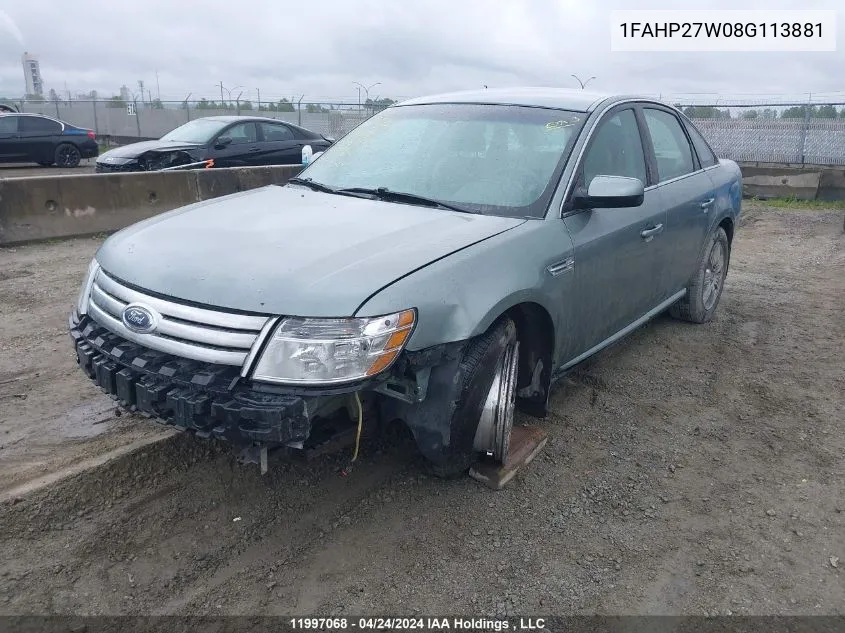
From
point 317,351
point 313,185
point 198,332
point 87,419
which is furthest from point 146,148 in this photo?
point 317,351

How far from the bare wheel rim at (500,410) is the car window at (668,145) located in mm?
2020

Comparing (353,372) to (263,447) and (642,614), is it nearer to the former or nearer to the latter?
(263,447)

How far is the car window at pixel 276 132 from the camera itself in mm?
12961

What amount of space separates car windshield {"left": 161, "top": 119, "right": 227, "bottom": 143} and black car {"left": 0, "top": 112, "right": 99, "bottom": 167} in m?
6.37

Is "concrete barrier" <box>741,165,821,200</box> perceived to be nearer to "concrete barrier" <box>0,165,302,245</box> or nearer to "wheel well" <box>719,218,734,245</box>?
"wheel well" <box>719,218,734,245</box>

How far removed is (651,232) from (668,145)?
3.22 ft

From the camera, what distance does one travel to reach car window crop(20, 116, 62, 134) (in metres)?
16.6

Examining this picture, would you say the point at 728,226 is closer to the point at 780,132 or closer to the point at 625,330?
the point at 625,330

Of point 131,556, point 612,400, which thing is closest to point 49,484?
point 131,556

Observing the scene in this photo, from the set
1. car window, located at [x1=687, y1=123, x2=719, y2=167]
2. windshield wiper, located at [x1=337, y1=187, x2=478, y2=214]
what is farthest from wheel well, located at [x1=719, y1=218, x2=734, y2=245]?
windshield wiper, located at [x1=337, y1=187, x2=478, y2=214]

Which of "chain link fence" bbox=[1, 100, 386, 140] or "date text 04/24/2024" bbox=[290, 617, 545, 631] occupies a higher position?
"chain link fence" bbox=[1, 100, 386, 140]

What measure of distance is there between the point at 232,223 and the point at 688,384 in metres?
3.03

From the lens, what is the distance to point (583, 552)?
2814mm

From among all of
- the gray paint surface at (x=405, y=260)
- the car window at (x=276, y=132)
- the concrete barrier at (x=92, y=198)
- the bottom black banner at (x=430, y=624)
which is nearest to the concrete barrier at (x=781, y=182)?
the car window at (x=276, y=132)
